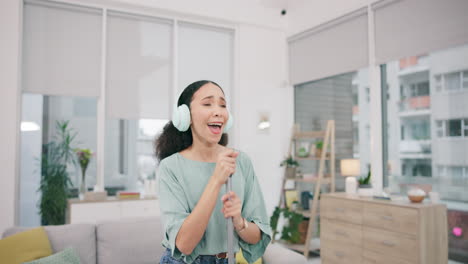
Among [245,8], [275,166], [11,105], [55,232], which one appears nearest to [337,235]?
[275,166]

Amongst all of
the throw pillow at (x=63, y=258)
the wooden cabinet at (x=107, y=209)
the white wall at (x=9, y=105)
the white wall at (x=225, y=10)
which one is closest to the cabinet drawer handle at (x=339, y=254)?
the wooden cabinet at (x=107, y=209)

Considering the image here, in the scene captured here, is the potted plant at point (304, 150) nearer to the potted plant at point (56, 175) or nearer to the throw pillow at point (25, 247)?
the potted plant at point (56, 175)

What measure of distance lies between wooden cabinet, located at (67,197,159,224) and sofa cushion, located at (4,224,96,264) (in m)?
1.23

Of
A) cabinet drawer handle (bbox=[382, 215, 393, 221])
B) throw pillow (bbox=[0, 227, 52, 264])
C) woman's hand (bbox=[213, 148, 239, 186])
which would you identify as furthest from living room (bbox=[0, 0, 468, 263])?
woman's hand (bbox=[213, 148, 239, 186])

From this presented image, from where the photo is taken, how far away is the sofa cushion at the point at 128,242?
2.49m

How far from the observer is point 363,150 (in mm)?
4168

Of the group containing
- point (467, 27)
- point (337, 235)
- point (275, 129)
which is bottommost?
point (337, 235)

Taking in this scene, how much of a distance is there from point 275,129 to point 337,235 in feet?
6.46

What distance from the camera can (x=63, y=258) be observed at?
2223mm

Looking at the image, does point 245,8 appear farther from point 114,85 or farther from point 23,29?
point 23,29

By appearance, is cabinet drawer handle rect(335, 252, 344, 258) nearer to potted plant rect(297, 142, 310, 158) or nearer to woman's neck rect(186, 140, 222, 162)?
potted plant rect(297, 142, 310, 158)

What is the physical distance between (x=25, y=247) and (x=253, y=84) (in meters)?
3.53

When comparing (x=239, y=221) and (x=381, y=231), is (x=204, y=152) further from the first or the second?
(x=381, y=231)

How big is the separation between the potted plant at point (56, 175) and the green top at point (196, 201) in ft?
10.3
